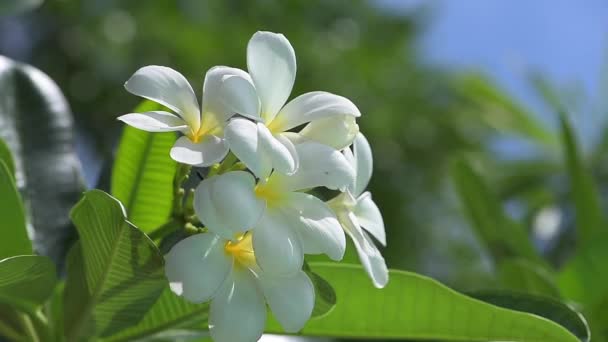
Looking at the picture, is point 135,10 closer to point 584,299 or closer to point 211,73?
A: point 584,299

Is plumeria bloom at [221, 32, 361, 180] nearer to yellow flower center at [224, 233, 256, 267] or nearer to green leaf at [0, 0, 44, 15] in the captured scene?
yellow flower center at [224, 233, 256, 267]

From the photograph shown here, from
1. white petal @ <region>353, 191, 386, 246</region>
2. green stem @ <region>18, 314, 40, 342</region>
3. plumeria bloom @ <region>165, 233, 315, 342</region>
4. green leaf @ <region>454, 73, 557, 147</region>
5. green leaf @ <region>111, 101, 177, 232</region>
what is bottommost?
green leaf @ <region>454, 73, 557, 147</region>

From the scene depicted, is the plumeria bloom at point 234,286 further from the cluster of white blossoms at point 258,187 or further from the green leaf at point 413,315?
the green leaf at point 413,315

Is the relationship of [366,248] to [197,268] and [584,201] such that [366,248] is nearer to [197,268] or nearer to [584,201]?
[197,268]

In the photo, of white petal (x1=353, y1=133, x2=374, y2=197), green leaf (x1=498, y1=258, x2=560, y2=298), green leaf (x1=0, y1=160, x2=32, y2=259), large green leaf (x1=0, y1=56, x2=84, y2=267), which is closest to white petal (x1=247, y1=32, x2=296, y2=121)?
white petal (x1=353, y1=133, x2=374, y2=197)

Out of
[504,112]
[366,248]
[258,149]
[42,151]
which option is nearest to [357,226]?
[366,248]

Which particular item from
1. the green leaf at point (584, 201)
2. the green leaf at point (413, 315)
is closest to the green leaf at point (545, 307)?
the green leaf at point (413, 315)

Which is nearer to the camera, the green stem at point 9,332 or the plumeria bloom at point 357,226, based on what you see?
the plumeria bloom at point 357,226
